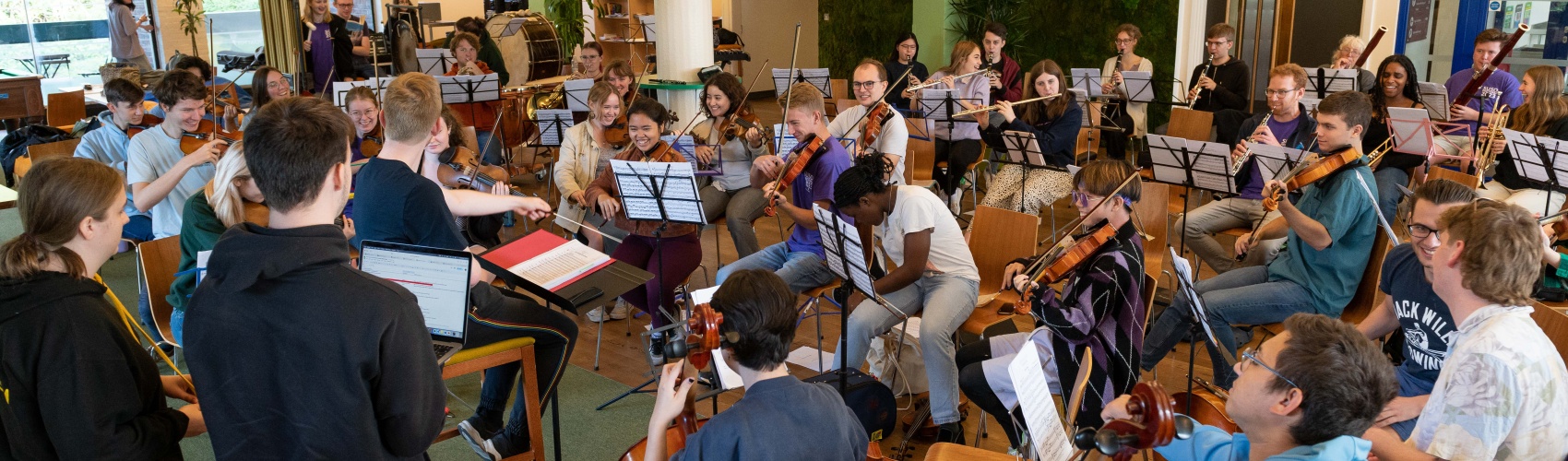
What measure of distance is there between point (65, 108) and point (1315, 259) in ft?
27.8

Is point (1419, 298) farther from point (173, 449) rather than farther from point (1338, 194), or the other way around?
point (173, 449)

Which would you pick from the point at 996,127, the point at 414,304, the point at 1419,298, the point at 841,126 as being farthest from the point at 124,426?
the point at 996,127

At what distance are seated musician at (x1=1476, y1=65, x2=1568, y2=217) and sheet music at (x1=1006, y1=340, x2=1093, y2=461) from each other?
360 cm

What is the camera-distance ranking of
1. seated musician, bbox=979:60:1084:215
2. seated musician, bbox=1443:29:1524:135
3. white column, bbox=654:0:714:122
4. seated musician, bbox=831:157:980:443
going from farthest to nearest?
white column, bbox=654:0:714:122, seated musician, bbox=1443:29:1524:135, seated musician, bbox=979:60:1084:215, seated musician, bbox=831:157:980:443

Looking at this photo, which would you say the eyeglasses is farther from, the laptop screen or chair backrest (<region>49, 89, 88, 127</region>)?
chair backrest (<region>49, 89, 88, 127</region>)

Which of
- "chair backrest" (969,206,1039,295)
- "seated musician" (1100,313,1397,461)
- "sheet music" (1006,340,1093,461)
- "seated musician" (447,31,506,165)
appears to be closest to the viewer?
"seated musician" (1100,313,1397,461)

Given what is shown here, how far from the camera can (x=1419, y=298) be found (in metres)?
2.79

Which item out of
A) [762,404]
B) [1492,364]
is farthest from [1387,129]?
[762,404]

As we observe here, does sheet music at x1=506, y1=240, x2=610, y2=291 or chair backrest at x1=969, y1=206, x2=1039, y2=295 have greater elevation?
sheet music at x1=506, y1=240, x2=610, y2=291

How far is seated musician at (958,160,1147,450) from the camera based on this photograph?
296cm

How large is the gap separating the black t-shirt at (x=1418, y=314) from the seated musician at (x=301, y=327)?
2.47 meters

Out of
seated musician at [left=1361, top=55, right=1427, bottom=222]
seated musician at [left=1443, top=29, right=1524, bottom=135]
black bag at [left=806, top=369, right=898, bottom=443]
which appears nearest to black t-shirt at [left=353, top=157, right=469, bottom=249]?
black bag at [left=806, top=369, right=898, bottom=443]

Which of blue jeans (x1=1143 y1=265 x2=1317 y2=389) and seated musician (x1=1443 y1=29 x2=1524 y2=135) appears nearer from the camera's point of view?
blue jeans (x1=1143 y1=265 x2=1317 y2=389)

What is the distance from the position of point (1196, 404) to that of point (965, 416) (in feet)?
A: 4.24
